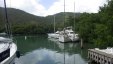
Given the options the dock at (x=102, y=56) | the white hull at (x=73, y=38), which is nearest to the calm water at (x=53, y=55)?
the dock at (x=102, y=56)

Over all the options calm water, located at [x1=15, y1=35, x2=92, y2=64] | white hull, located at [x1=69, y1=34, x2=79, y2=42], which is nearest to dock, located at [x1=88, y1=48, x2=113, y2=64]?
calm water, located at [x1=15, y1=35, x2=92, y2=64]

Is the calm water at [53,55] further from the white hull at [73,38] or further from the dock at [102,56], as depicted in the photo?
the white hull at [73,38]

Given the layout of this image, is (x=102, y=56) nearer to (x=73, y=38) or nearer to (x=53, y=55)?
(x=53, y=55)

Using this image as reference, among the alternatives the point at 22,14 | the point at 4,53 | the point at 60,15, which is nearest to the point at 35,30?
the point at 22,14

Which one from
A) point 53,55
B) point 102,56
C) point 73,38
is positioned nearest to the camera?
point 102,56

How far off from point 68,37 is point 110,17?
30.3 metres

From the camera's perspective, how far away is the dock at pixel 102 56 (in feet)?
76.6

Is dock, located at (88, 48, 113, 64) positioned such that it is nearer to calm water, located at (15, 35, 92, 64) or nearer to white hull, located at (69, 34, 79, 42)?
calm water, located at (15, 35, 92, 64)

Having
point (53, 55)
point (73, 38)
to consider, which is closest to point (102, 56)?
point (53, 55)

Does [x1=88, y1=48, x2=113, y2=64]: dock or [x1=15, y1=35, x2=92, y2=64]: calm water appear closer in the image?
[x1=88, y1=48, x2=113, y2=64]: dock

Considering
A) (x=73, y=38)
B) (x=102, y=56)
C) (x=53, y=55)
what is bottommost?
(x=53, y=55)

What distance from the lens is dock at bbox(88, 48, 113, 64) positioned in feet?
76.6

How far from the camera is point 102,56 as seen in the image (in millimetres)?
24828

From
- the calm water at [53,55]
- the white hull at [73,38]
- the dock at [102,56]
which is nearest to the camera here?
the dock at [102,56]
